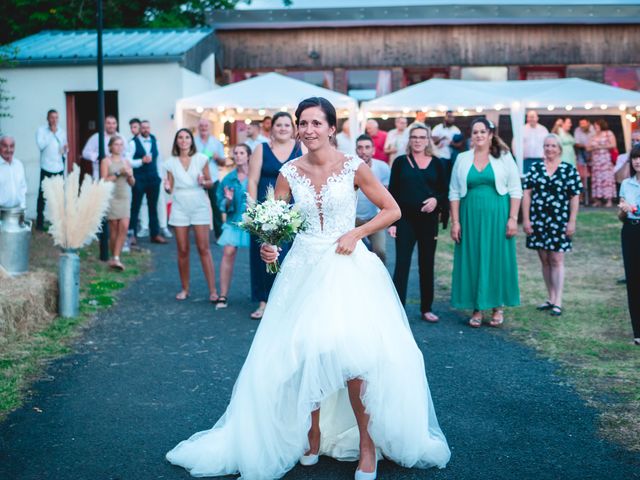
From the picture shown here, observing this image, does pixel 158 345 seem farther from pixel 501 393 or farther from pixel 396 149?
pixel 396 149

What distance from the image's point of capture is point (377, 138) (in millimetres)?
17938

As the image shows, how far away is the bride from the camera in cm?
440

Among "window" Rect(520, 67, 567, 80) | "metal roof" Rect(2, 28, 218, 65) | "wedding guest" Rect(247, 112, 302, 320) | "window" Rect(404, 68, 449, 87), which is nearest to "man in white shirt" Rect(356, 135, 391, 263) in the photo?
"wedding guest" Rect(247, 112, 302, 320)

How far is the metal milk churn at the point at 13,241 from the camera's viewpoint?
8.96m

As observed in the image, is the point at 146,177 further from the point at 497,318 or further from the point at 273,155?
the point at 497,318

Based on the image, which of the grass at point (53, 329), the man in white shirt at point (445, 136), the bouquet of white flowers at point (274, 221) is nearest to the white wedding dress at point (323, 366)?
the bouquet of white flowers at point (274, 221)

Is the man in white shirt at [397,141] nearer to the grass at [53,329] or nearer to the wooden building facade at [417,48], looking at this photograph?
the wooden building facade at [417,48]

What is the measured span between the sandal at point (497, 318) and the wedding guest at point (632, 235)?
1.43m

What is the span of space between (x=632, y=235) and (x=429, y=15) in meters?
16.4

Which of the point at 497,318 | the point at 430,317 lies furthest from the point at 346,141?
the point at 497,318

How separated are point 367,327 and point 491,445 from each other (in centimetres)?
127

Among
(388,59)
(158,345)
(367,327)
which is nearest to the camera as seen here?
(367,327)

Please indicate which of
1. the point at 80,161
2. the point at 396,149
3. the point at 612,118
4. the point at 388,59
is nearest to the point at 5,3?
the point at 80,161

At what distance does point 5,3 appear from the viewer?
83.7ft
